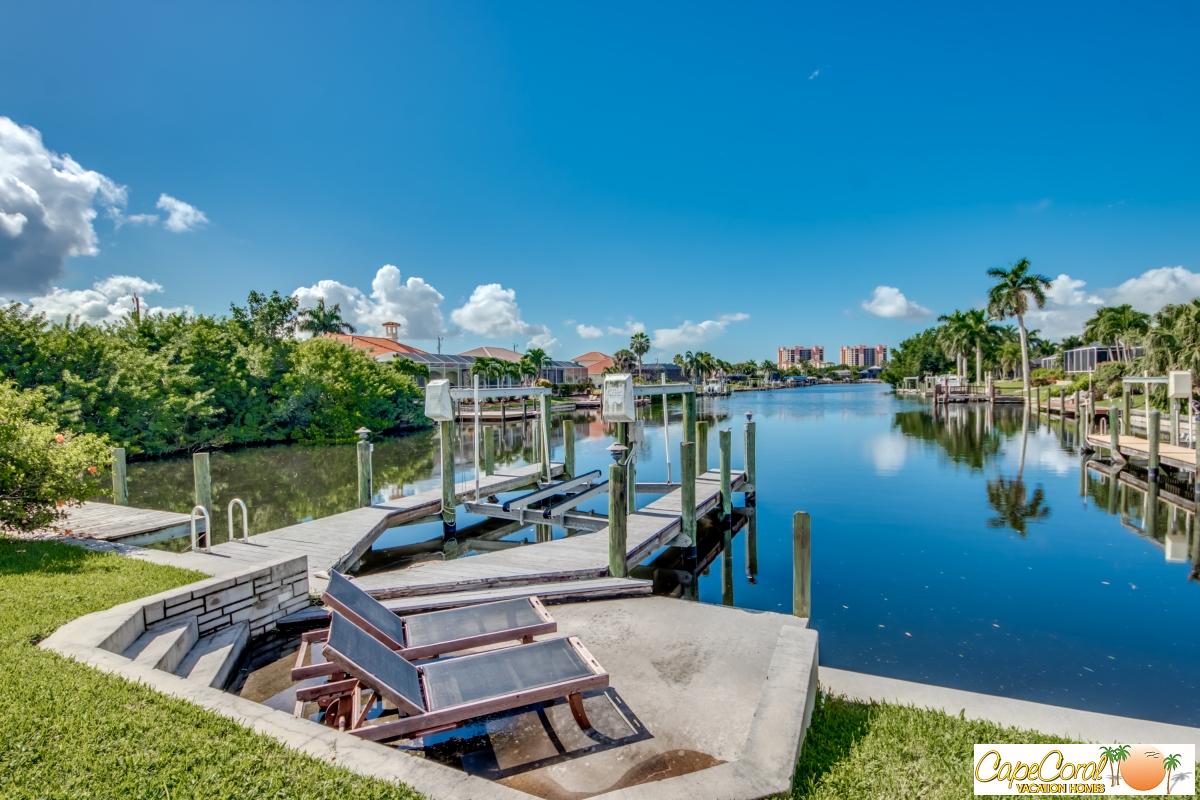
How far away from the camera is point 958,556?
11398 mm

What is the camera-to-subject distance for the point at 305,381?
33.6 meters

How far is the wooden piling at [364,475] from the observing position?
40.5ft

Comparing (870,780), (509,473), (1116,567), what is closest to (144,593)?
(870,780)

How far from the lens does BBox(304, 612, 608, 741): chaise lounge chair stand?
375cm

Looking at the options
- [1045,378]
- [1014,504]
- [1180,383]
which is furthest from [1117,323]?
[1014,504]

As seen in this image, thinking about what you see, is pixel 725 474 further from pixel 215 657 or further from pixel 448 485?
pixel 215 657

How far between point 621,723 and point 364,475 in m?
9.65

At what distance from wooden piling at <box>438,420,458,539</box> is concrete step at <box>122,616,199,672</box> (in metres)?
6.80

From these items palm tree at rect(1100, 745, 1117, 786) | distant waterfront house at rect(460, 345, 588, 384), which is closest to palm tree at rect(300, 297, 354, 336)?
distant waterfront house at rect(460, 345, 588, 384)

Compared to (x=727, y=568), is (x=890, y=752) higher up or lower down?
higher up

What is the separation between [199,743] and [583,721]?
7.68 feet

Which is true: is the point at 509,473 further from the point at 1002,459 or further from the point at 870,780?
the point at 1002,459

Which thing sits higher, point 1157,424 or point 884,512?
point 1157,424

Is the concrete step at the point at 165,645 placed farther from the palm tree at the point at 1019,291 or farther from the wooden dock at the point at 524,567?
the palm tree at the point at 1019,291
